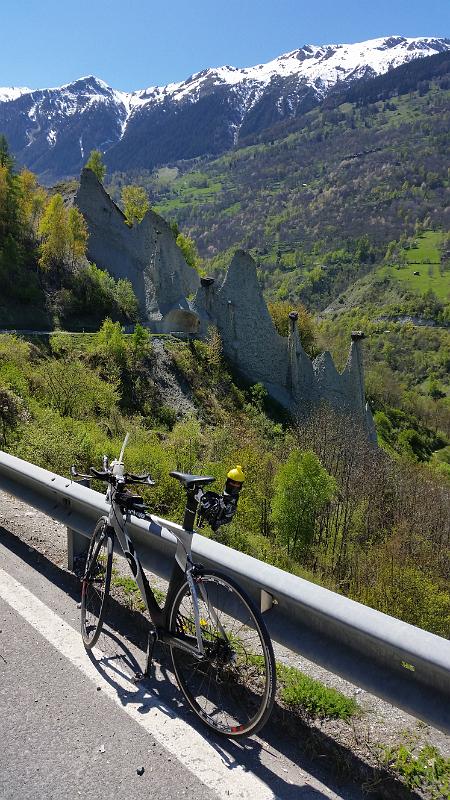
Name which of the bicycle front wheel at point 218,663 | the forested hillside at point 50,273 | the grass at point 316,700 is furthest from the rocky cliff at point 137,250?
the grass at point 316,700

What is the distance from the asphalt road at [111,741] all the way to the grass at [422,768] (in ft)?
0.97

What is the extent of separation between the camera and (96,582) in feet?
15.7

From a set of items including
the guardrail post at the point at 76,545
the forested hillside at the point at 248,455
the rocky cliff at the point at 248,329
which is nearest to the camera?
the guardrail post at the point at 76,545

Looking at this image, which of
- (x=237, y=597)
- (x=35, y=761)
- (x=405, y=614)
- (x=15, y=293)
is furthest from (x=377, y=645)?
(x=15, y=293)

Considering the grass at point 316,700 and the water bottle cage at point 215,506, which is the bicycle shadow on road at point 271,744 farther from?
the water bottle cage at point 215,506

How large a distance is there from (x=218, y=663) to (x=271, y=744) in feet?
1.83

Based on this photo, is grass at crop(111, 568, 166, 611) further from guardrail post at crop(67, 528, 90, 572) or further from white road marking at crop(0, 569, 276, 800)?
white road marking at crop(0, 569, 276, 800)

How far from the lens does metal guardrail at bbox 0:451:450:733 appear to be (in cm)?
305

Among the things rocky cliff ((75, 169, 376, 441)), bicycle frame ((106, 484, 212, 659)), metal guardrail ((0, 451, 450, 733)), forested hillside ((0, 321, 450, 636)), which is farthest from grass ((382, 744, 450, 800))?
rocky cliff ((75, 169, 376, 441))

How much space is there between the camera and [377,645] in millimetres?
3256

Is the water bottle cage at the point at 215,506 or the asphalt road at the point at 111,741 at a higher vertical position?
the water bottle cage at the point at 215,506

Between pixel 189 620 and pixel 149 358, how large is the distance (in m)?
43.1

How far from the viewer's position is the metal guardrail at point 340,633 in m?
3.05

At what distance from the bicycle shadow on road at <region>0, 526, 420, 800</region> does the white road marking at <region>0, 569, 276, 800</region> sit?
15 millimetres
